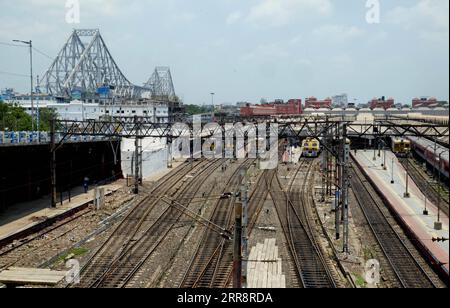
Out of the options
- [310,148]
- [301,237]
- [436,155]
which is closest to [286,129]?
[301,237]

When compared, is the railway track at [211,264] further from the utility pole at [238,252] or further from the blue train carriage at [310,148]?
the blue train carriage at [310,148]

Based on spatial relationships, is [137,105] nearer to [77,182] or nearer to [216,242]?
[77,182]

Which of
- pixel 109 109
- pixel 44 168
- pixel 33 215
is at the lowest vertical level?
pixel 33 215

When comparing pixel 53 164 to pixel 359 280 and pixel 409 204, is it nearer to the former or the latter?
pixel 359 280

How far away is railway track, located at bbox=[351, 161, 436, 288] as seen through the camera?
29.5ft

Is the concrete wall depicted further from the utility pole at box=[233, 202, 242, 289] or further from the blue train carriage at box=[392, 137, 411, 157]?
the blue train carriage at box=[392, 137, 411, 157]

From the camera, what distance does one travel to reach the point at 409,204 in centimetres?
1644

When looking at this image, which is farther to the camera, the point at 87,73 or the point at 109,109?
the point at 87,73

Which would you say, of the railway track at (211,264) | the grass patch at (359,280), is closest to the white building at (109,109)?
the railway track at (211,264)

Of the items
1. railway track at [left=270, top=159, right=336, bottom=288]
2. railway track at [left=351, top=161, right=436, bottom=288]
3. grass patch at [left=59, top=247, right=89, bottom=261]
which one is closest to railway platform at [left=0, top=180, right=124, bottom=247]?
grass patch at [left=59, top=247, right=89, bottom=261]

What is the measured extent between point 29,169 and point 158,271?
1004 centimetres

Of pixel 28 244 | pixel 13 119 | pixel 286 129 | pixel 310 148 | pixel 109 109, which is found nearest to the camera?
pixel 28 244

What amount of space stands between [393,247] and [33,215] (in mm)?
11351

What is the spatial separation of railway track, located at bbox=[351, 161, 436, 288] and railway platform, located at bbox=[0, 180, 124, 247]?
989 cm
